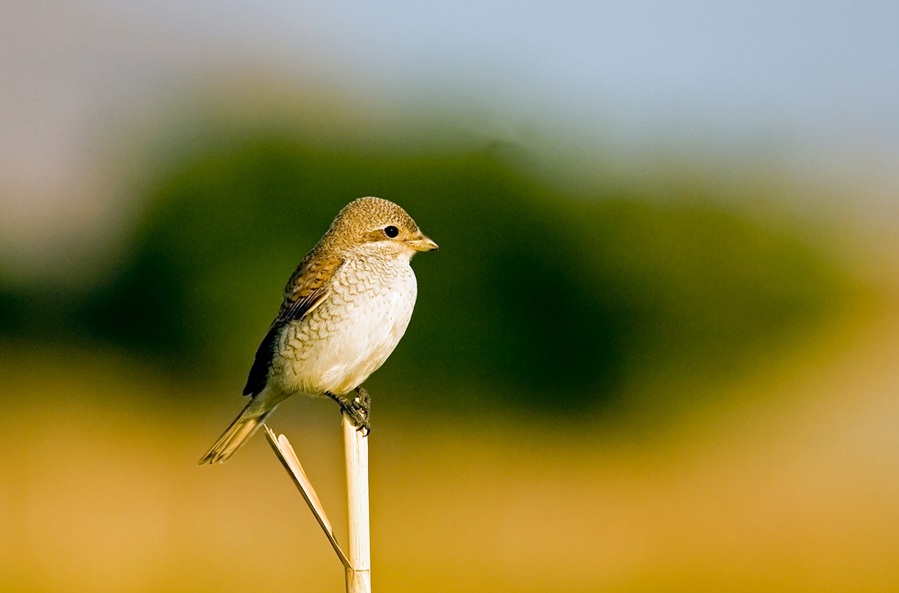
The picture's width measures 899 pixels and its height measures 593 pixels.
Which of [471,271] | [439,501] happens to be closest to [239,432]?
[439,501]

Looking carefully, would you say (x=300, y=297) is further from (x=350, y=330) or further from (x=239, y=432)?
(x=239, y=432)

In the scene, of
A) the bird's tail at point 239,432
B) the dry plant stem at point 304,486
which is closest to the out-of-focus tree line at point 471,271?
the bird's tail at point 239,432

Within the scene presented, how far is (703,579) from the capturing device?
35.1 feet

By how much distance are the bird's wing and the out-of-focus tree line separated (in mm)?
10487

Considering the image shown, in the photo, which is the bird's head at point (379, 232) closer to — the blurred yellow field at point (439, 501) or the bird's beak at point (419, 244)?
the bird's beak at point (419, 244)

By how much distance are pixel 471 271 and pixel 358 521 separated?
12.0 m

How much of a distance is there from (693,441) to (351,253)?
12.4 m

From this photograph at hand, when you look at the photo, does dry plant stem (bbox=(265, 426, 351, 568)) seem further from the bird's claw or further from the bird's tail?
the bird's tail

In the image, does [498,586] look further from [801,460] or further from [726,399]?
[726,399]

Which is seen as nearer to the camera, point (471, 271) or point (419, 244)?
point (419, 244)

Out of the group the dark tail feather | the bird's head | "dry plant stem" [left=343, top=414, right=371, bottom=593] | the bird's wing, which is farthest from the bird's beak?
"dry plant stem" [left=343, top=414, right=371, bottom=593]

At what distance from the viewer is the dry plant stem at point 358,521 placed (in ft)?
7.89

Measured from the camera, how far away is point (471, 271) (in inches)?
566

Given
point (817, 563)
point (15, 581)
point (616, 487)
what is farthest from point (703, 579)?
point (15, 581)
